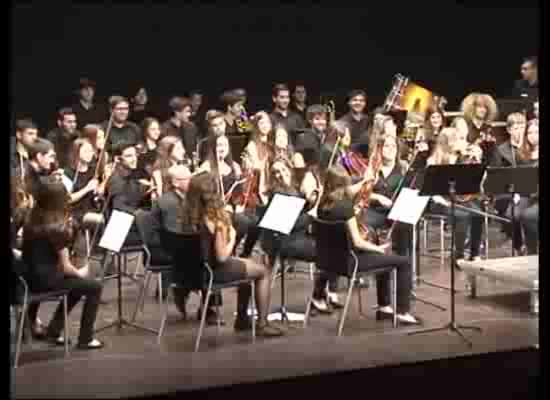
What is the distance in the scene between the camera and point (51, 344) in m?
4.98

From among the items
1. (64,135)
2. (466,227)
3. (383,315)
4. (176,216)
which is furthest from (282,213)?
(466,227)

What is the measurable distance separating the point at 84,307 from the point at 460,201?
10.6 feet

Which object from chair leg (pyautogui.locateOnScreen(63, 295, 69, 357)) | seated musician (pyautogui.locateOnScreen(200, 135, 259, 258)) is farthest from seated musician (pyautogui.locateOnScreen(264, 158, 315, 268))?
chair leg (pyautogui.locateOnScreen(63, 295, 69, 357))

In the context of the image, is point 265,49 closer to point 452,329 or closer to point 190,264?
point 190,264

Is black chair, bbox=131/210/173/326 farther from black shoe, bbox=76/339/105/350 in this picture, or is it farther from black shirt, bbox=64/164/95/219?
black shoe, bbox=76/339/105/350

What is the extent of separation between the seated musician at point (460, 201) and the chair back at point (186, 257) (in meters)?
2.17

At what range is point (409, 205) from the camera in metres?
5.35

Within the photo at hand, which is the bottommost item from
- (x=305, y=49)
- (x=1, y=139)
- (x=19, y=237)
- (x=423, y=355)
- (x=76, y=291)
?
(x=423, y=355)

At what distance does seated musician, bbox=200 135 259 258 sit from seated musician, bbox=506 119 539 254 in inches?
85.8

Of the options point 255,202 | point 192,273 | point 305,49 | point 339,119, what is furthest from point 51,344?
point 305,49

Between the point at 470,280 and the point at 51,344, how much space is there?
9.89 feet

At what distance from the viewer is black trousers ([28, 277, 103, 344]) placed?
4.75 m

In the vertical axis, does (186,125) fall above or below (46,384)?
above

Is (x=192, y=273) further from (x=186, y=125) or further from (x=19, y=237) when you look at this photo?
(x=186, y=125)
